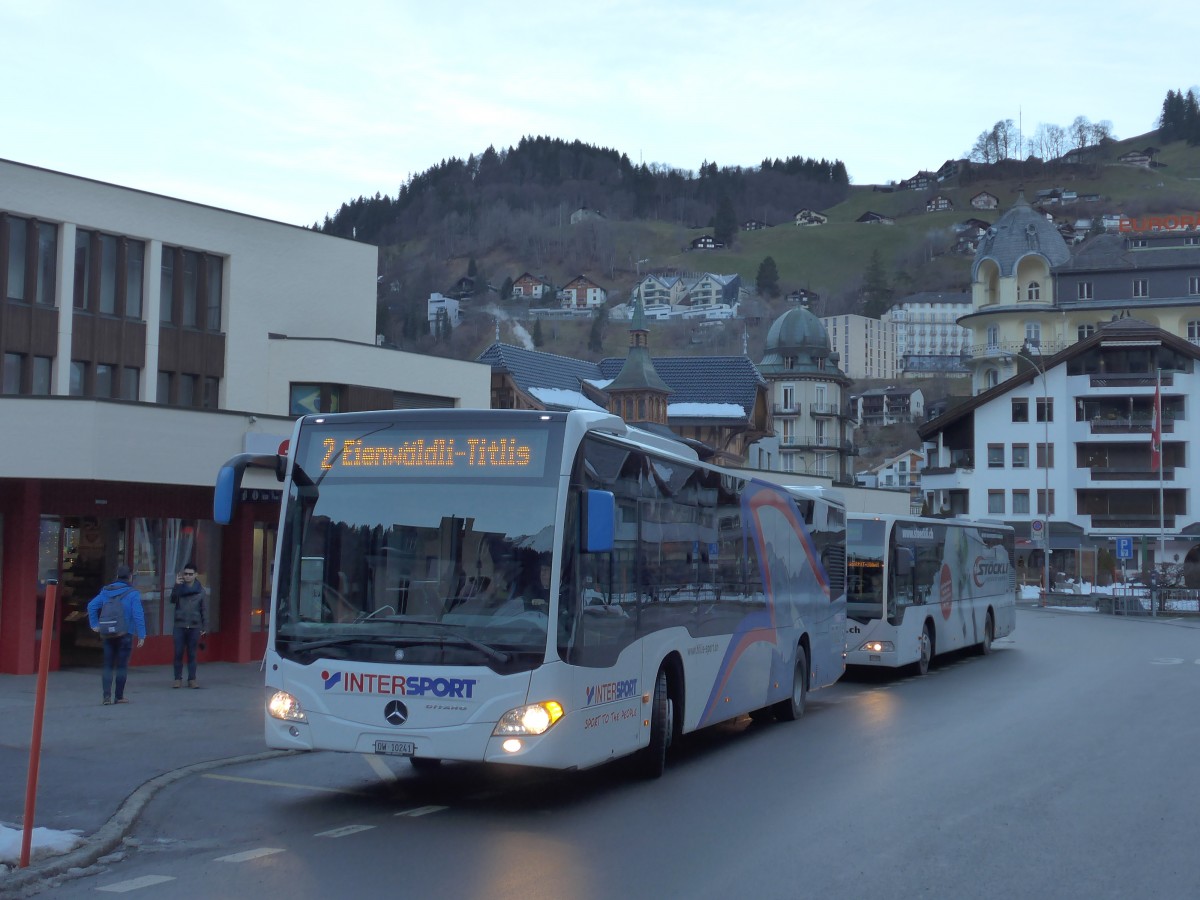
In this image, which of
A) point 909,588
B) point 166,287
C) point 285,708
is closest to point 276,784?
point 285,708

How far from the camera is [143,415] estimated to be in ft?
65.9

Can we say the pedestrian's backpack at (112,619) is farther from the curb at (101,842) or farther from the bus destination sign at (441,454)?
the bus destination sign at (441,454)

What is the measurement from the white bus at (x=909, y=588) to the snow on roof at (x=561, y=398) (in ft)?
185

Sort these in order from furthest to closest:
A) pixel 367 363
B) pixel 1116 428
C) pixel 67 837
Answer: pixel 1116 428 → pixel 367 363 → pixel 67 837

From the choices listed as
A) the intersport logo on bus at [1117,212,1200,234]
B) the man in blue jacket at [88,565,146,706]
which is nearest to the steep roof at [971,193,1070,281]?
the intersport logo on bus at [1117,212,1200,234]

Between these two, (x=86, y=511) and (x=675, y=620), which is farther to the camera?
(x=86, y=511)

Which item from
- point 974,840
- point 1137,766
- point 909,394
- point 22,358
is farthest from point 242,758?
point 909,394

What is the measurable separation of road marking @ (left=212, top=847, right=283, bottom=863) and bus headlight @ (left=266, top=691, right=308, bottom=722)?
1.33 metres

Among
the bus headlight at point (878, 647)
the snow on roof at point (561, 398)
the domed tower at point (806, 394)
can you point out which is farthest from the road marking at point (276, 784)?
the domed tower at point (806, 394)

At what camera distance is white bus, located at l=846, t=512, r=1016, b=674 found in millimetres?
22156

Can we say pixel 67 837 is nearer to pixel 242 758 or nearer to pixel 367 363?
pixel 242 758

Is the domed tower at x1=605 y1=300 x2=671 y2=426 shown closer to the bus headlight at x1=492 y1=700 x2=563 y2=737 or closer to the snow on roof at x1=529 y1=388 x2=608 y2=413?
the snow on roof at x1=529 y1=388 x2=608 y2=413

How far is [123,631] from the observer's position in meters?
16.4

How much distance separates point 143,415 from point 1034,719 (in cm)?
1310
